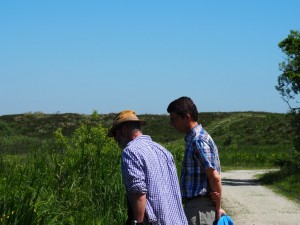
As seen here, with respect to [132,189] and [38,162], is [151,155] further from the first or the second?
A: [38,162]

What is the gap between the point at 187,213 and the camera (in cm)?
636

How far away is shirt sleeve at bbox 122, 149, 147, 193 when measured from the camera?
16.2 ft

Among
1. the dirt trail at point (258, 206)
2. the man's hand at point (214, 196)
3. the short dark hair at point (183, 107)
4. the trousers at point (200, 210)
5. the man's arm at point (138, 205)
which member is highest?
the short dark hair at point (183, 107)

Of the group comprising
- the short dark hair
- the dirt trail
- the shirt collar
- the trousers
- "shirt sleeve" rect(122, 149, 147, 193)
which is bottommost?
the dirt trail

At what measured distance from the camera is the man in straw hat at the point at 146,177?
195 inches

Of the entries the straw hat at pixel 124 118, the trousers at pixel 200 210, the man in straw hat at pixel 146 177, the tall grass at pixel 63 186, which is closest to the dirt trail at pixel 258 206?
the tall grass at pixel 63 186

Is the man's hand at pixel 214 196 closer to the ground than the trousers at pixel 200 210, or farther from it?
farther from it

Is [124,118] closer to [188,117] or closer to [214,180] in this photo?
[188,117]

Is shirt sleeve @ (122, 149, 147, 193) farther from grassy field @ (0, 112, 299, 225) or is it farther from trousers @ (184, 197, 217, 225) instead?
grassy field @ (0, 112, 299, 225)

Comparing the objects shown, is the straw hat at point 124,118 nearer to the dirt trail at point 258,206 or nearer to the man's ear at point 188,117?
the man's ear at point 188,117

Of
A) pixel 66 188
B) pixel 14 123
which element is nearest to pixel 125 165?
pixel 66 188

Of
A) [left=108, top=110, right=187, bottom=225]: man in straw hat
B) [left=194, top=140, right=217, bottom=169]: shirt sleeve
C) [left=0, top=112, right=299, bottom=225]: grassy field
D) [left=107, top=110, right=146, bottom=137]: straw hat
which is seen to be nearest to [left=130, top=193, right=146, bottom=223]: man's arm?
[left=108, top=110, right=187, bottom=225]: man in straw hat

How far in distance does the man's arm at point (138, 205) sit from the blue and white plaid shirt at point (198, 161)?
1.32 metres

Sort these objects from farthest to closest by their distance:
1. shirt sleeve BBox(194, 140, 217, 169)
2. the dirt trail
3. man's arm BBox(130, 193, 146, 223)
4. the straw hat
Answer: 1. the dirt trail
2. shirt sleeve BBox(194, 140, 217, 169)
3. the straw hat
4. man's arm BBox(130, 193, 146, 223)
